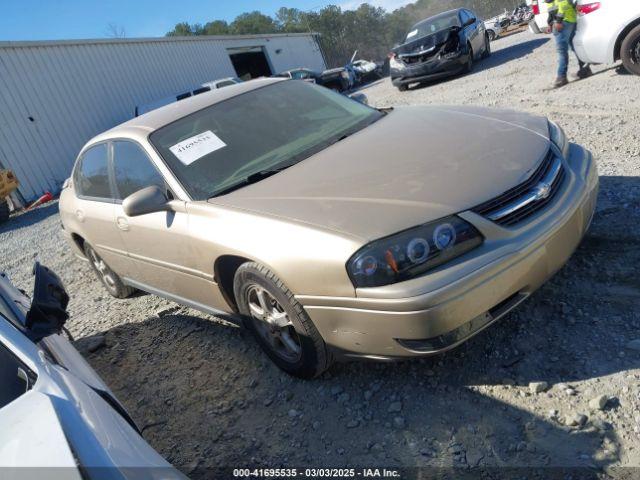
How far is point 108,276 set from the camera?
4656 mm

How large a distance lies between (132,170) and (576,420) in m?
3.03

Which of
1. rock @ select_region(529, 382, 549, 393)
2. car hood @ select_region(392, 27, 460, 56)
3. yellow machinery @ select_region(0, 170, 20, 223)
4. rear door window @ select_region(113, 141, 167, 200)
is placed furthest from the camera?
yellow machinery @ select_region(0, 170, 20, 223)

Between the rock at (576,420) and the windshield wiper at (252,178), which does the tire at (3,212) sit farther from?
the rock at (576,420)

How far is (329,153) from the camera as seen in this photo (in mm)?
2957

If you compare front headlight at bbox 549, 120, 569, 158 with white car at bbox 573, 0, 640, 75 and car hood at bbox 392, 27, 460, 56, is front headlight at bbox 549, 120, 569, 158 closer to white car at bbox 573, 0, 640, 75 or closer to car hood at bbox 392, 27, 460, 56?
white car at bbox 573, 0, 640, 75

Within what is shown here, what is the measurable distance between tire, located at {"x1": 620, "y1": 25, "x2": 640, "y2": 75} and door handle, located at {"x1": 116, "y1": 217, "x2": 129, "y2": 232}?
6394 mm

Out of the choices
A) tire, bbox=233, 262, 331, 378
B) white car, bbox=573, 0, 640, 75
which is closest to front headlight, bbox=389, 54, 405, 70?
white car, bbox=573, 0, 640, 75

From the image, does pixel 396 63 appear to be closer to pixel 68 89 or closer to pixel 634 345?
pixel 634 345

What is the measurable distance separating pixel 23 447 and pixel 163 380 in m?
1.95

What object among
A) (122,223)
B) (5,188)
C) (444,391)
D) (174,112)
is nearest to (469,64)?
(174,112)

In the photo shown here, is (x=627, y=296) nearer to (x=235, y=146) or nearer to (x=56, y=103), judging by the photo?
(x=235, y=146)

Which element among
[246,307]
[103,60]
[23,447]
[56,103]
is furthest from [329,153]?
[103,60]

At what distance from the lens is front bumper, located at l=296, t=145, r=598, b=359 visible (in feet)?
6.63

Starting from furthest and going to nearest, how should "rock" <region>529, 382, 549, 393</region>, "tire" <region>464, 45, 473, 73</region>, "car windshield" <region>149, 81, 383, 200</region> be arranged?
"tire" <region>464, 45, 473, 73</region>
"car windshield" <region>149, 81, 383, 200</region>
"rock" <region>529, 382, 549, 393</region>
